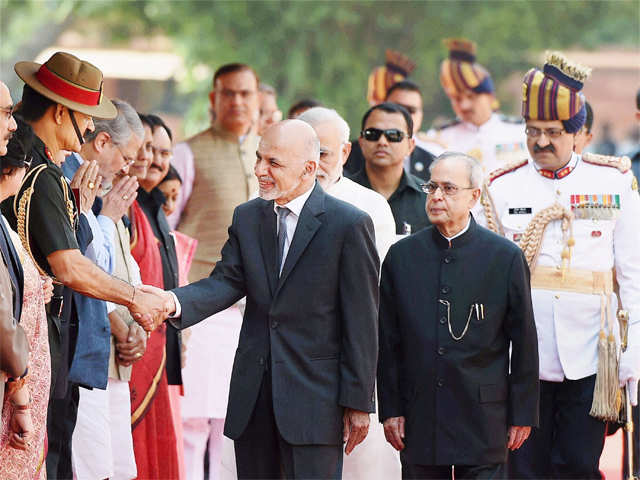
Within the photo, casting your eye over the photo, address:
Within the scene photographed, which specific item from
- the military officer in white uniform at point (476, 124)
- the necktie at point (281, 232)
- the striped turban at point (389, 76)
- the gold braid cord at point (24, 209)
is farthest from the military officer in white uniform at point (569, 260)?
the striped turban at point (389, 76)

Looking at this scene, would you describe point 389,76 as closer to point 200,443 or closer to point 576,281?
point 200,443

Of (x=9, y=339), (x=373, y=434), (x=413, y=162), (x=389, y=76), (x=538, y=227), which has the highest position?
(x=389, y=76)

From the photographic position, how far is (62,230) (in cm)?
588

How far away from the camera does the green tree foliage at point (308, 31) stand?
20.3 meters

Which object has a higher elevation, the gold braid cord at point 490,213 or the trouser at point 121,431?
the gold braid cord at point 490,213

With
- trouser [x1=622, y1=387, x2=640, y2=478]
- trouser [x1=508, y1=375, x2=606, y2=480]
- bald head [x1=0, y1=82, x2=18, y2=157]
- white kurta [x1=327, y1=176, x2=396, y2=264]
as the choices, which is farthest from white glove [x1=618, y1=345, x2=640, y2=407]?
bald head [x1=0, y1=82, x2=18, y2=157]

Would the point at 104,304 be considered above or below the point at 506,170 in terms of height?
below

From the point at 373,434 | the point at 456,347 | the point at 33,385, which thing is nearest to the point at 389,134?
the point at 373,434

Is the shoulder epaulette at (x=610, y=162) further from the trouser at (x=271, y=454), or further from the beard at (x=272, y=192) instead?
the trouser at (x=271, y=454)

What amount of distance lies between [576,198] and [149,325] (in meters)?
2.59

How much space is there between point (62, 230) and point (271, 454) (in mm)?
1333

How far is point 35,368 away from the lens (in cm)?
562

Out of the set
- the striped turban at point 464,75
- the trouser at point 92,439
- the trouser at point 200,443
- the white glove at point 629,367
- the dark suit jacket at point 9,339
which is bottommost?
the trouser at point 200,443

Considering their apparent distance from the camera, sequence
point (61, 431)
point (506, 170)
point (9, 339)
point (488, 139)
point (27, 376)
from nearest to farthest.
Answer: point (9, 339) < point (27, 376) < point (61, 431) < point (506, 170) < point (488, 139)
